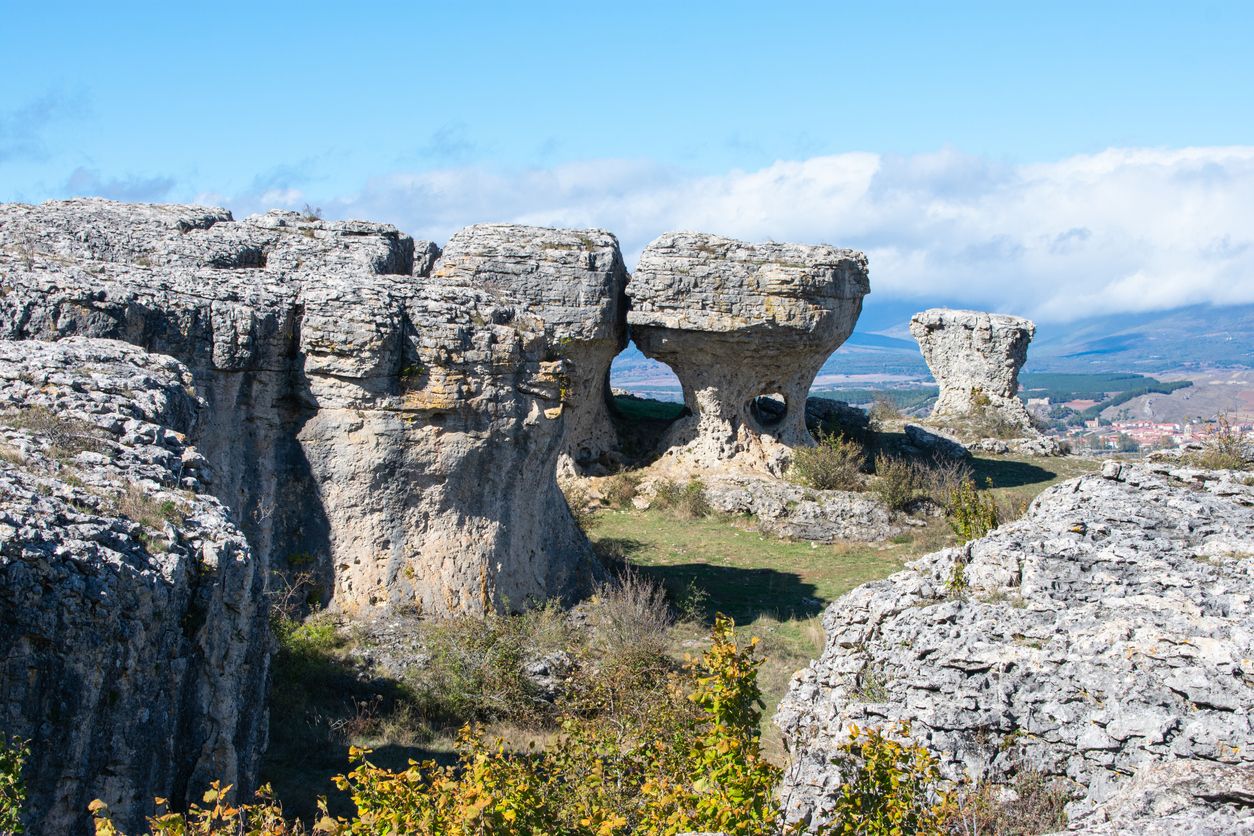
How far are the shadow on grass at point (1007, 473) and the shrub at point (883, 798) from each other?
796 inches

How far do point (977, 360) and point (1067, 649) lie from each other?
26351 mm

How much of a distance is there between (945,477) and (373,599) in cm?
1357

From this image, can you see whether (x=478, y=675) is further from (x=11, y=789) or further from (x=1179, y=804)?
(x=1179, y=804)

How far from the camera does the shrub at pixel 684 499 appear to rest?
23.0 meters

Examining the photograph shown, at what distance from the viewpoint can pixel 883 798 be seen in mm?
6504

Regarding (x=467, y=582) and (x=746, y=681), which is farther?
(x=467, y=582)

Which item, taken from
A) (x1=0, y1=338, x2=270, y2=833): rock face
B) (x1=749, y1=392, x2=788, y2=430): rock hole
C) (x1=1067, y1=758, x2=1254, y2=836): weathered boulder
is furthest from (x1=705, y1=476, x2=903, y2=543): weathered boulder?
(x1=1067, y1=758, x2=1254, y2=836): weathered boulder

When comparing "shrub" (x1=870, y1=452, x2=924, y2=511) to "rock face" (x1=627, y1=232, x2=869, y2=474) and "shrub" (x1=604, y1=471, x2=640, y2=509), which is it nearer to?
"rock face" (x1=627, y1=232, x2=869, y2=474)

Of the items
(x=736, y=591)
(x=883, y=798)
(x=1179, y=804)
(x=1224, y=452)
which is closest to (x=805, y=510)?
(x=736, y=591)

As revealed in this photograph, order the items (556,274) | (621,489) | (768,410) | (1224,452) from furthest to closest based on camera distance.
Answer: (768,410), (621,489), (556,274), (1224,452)

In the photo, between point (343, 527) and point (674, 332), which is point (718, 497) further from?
point (343, 527)

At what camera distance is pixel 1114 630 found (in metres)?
8.17

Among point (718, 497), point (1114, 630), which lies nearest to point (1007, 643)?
point (1114, 630)

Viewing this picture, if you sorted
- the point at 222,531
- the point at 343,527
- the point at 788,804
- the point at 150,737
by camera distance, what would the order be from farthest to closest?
the point at 343,527 < the point at 222,531 < the point at 788,804 < the point at 150,737
